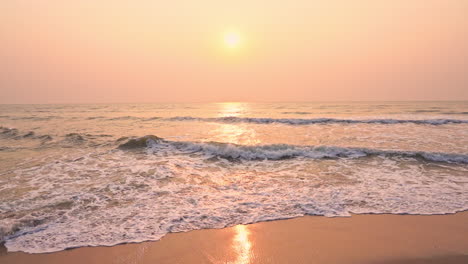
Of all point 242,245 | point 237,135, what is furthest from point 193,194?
→ point 237,135

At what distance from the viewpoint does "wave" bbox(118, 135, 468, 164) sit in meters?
10.9

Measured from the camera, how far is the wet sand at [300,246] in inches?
148

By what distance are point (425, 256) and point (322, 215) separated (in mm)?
1839

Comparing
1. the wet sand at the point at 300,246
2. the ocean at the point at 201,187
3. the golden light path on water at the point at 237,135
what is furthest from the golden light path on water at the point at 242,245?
the golden light path on water at the point at 237,135

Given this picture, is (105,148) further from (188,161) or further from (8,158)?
(188,161)

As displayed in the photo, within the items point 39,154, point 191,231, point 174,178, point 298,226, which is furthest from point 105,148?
point 298,226

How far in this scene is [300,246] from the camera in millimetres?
4086

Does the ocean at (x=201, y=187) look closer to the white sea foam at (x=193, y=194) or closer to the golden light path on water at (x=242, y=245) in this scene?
the white sea foam at (x=193, y=194)

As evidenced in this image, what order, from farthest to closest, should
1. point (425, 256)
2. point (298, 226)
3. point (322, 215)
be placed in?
point (322, 215) < point (298, 226) < point (425, 256)

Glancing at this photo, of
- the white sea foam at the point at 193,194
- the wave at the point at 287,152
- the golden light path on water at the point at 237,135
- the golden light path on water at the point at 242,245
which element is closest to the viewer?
the golden light path on water at the point at 242,245

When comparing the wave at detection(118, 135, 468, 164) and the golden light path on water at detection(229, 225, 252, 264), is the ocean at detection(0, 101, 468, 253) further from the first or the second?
the golden light path on water at detection(229, 225, 252, 264)

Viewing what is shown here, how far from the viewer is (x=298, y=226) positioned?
4867 millimetres

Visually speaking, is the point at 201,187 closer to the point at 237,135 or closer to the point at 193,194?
the point at 193,194

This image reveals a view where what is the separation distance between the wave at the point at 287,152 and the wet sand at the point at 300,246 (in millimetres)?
6976
